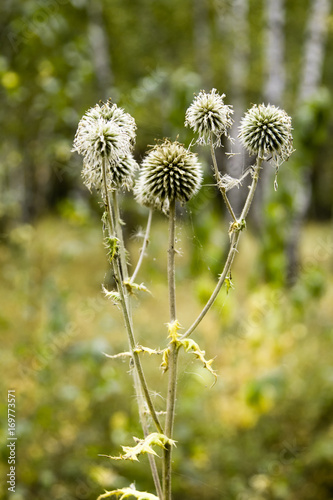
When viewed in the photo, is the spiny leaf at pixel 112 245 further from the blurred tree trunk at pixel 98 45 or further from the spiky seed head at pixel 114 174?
the blurred tree trunk at pixel 98 45

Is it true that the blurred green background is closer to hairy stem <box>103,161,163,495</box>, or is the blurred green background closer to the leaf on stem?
hairy stem <box>103,161,163,495</box>

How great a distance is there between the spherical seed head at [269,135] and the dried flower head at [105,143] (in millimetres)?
455

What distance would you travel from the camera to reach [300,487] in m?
4.32

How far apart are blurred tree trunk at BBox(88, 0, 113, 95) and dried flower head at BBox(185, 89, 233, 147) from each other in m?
8.52

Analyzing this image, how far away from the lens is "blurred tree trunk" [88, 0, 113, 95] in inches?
403

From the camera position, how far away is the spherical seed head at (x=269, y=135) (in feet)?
6.11

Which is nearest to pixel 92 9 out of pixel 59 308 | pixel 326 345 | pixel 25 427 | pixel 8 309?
pixel 8 309

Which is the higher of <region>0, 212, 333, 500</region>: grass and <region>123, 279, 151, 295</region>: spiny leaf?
<region>123, 279, 151, 295</region>: spiny leaf

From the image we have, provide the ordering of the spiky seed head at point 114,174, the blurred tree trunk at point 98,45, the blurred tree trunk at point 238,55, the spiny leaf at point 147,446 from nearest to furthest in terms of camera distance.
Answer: the spiny leaf at point 147,446 < the spiky seed head at point 114,174 < the blurred tree trunk at point 98,45 < the blurred tree trunk at point 238,55

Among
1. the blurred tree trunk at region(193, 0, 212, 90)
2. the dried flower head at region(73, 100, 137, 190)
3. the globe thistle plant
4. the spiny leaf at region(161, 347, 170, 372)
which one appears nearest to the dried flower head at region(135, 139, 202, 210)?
the globe thistle plant

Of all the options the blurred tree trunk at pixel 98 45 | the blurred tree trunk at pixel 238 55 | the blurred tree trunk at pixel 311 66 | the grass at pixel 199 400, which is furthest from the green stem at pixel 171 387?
the blurred tree trunk at pixel 238 55

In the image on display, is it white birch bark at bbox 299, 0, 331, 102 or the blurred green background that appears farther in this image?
white birch bark at bbox 299, 0, 331, 102

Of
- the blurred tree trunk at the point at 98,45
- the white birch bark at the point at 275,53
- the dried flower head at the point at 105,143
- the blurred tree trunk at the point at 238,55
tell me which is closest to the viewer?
the dried flower head at the point at 105,143

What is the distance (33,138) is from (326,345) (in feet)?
16.5
